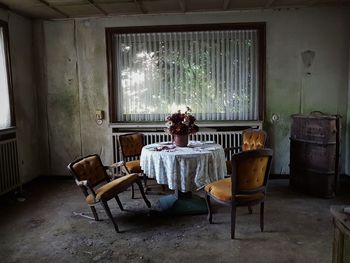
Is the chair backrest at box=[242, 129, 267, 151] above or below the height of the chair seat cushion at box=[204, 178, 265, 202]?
above

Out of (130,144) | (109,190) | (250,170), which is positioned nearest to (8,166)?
(130,144)

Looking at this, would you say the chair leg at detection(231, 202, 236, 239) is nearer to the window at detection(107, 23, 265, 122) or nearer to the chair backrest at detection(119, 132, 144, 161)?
the chair backrest at detection(119, 132, 144, 161)

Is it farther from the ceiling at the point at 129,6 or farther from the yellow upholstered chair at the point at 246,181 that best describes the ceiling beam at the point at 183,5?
the yellow upholstered chair at the point at 246,181

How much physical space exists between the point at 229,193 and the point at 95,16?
3.63m

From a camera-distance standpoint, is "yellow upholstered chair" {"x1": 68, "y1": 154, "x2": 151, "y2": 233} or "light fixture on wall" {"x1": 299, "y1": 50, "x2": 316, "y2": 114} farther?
"light fixture on wall" {"x1": 299, "y1": 50, "x2": 316, "y2": 114}

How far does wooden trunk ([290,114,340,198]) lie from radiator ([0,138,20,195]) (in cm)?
398

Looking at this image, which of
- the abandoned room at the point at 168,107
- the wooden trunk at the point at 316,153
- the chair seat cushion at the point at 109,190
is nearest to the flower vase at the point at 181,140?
the abandoned room at the point at 168,107

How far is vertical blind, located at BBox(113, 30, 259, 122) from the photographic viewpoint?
16.9 feet


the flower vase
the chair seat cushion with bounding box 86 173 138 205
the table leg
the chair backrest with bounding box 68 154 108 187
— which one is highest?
the flower vase

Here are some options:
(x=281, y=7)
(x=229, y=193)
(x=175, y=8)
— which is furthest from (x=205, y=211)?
(x=281, y=7)

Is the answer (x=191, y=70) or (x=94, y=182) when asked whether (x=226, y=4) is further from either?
(x=94, y=182)

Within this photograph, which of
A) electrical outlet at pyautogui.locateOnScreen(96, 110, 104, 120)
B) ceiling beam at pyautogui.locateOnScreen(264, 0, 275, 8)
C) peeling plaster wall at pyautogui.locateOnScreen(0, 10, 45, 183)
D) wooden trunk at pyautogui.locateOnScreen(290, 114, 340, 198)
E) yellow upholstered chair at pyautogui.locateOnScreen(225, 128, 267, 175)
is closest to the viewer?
wooden trunk at pyautogui.locateOnScreen(290, 114, 340, 198)

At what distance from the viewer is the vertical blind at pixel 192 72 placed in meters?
5.14

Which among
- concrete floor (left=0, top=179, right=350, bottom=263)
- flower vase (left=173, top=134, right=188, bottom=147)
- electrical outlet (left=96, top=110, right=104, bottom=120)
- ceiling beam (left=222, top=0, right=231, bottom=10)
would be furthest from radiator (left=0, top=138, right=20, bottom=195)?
ceiling beam (left=222, top=0, right=231, bottom=10)
